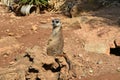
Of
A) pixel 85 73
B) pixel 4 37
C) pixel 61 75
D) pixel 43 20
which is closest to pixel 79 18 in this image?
pixel 43 20

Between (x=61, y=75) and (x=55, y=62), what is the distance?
0.22m

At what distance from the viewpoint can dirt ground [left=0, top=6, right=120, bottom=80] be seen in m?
6.05

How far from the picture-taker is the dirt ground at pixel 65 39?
6.05 m

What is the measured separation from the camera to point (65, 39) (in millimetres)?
7402

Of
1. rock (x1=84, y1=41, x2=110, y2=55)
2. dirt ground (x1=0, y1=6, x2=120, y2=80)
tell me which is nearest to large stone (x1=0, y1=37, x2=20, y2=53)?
dirt ground (x1=0, y1=6, x2=120, y2=80)

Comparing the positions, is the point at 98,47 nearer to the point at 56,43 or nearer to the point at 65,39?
the point at 65,39

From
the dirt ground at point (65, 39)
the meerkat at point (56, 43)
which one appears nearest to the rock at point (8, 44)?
the dirt ground at point (65, 39)

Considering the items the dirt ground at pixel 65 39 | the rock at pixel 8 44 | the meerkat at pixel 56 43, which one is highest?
the meerkat at pixel 56 43

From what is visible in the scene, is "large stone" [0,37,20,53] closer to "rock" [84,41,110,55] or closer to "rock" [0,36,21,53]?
"rock" [0,36,21,53]

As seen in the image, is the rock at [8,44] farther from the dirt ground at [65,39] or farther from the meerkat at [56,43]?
the meerkat at [56,43]

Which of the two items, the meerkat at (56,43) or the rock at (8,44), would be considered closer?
the meerkat at (56,43)

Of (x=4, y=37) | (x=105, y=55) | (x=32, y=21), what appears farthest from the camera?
(x=32, y=21)

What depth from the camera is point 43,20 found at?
8.86m

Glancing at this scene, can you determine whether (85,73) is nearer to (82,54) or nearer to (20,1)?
(82,54)
